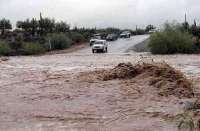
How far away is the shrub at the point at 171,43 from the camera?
5853cm

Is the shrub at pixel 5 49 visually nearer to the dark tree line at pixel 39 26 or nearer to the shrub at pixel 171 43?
the shrub at pixel 171 43

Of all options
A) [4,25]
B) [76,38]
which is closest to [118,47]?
[76,38]

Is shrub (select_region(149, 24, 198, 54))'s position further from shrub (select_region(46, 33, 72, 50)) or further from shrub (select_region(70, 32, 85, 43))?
shrub (select_region(70, 32, 85, 43))

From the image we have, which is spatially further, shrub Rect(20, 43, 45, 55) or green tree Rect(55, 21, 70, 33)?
green tree Rect(55, 21, 70, 33)

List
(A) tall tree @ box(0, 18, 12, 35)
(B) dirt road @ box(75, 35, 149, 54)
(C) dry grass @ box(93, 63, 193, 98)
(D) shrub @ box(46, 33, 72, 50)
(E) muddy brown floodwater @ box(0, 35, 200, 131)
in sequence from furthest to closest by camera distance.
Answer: (A) tall tree @ box(0, 18, 12, 35)
(D) shrub @ box(46, 33, 72, 50)
(B) dirt road @ box(75, 35, 149, 54)
(C) dry grass @ box(93, 63, 193, 98)
(E) muddy brown floodwater @ box(0, 35, 200, 131)

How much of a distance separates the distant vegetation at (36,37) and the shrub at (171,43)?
15.2 meters

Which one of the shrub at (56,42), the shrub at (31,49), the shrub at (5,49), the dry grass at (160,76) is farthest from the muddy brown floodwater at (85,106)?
the shrub at (56,42)

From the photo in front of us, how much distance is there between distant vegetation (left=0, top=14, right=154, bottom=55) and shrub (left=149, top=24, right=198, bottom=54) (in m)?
15.2

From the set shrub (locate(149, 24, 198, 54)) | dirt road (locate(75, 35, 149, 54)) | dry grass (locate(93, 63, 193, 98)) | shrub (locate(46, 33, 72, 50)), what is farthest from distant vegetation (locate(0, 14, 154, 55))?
dry grass (locate(93, 63, 193, 98))

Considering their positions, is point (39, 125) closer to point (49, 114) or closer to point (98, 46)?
point (49, 114)

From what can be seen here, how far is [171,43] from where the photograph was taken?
58500 millimetres

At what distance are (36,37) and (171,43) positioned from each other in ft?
107

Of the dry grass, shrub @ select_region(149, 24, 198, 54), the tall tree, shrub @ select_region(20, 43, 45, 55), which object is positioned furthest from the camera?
the tall tree

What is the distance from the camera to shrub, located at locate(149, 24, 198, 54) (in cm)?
5853
